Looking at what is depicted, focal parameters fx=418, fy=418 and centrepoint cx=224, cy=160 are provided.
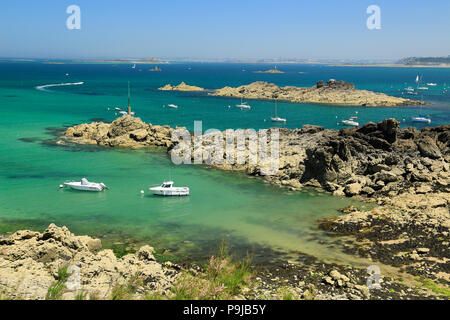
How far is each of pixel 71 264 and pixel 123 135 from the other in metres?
38.0

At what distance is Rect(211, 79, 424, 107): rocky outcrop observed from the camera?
108938 millimetres

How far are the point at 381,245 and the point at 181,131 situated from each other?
35615 millimetres

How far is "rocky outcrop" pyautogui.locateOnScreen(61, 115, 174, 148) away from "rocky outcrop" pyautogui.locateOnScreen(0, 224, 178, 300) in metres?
30.9

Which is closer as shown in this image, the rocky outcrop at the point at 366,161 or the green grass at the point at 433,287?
the green grass at the point at 433,287

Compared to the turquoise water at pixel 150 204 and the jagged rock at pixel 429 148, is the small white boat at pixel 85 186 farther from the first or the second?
the jagged rock at pixel 429 148

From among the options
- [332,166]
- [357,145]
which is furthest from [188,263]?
[357,145]

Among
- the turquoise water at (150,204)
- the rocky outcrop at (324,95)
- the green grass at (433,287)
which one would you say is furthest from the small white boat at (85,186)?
the rocky outcrop at (324,95)

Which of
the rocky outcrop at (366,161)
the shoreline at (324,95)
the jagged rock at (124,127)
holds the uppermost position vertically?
the shoreline at (324,95)

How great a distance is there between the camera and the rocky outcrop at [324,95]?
108938mm

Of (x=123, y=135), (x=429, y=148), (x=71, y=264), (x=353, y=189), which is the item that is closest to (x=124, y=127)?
(x=123, y=135)

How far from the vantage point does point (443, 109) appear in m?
97.4

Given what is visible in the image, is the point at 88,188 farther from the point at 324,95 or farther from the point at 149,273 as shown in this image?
the point at 324,95

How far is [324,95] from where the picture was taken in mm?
116625

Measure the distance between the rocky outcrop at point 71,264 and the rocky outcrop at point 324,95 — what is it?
95.9 m
